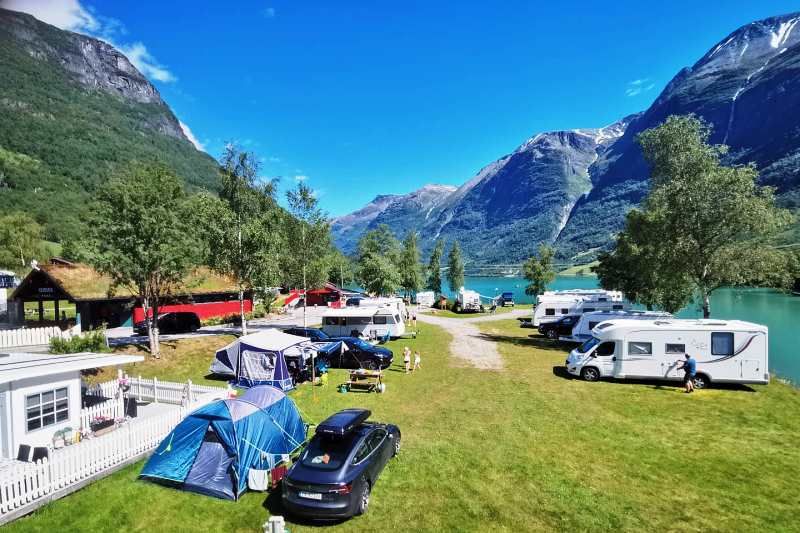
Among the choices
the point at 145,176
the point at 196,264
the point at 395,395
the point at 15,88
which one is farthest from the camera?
the point at 15,88

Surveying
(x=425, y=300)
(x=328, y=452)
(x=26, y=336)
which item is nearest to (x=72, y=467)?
(x=328, y=452)

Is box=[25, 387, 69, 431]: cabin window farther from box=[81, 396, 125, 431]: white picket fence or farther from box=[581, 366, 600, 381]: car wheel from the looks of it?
box=[581, 366, 600, 381]: car wheel

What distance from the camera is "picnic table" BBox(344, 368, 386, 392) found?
18.1 m

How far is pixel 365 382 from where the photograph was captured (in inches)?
717

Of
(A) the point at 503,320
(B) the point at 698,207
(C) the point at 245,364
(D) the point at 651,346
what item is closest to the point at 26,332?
(C) the point at 245,364

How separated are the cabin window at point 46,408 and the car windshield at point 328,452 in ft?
26.6

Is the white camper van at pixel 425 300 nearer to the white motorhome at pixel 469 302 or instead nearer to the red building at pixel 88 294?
the white motorhome at pixel 469 302

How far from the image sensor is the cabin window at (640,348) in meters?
18.8

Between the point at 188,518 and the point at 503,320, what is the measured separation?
3883cm

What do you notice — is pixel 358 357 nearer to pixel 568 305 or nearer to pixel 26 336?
pixel 26 336

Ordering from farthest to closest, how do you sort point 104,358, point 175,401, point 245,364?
point 245,364
point 175,401
point 104,358

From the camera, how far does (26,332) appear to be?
985 inches

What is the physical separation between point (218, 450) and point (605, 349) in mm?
16979

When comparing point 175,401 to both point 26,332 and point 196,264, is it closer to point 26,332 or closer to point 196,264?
point 196,264
